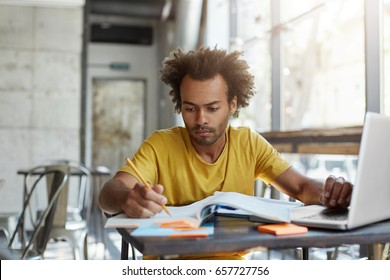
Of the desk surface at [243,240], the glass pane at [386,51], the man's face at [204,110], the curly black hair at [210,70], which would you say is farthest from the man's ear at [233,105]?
the glass pane at [386,51]

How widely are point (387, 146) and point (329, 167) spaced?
2717mm

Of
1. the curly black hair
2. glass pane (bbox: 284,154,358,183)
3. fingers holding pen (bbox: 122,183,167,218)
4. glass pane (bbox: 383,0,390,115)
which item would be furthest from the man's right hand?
glass pane (bbox: 284,154,358,183)

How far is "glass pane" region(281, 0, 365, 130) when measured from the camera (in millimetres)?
3240

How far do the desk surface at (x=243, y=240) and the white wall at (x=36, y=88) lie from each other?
4.34 m

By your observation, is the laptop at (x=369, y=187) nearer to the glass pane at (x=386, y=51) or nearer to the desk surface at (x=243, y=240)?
the desk surface at (x=243, y=240)

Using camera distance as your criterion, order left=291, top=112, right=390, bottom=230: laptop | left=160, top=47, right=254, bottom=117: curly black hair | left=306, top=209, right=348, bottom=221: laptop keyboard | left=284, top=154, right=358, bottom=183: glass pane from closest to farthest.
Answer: left=291, top=112, right=390, bottom=230: laptop < left=306, top=209, right=348, bottom=221: laptop keyboard < left=160, top=47, right=254, bottom=117: curly black hair < left=284, top=154, right=358, bottom=183: glass pane

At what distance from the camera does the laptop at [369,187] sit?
0.98 meters

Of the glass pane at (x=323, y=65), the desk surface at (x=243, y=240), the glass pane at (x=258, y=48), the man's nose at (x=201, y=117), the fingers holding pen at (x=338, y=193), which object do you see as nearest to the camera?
the desk surface at (x=243, y=240)

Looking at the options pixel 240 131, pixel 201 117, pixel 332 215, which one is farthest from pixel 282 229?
pixel 240 131

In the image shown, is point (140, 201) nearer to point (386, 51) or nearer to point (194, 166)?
point (194, 166)

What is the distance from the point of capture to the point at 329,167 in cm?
374

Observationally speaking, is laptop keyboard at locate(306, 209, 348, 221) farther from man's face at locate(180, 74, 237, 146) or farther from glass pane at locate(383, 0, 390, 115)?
glass pane at locate(383, 0, 390, 115)

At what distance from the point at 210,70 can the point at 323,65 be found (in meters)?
2.65

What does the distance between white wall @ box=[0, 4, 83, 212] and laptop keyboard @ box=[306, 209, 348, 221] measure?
424cm
